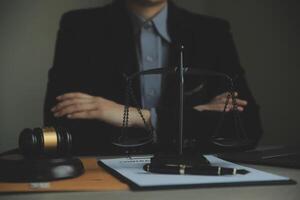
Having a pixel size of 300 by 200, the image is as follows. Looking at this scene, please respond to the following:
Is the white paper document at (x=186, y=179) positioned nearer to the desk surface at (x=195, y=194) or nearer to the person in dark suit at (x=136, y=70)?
the desk surface at (x=195, y=194)

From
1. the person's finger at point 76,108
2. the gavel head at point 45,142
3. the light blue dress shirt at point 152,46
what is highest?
the light blue dress shirt at point 152,46

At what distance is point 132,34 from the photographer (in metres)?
1.71

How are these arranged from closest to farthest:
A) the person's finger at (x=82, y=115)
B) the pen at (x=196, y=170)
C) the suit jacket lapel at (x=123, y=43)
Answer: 1. the pen at (x=196, y=170)
2. the person's finger at (x=82, y=115)
3. the suit jacket lapel at (x=123, y=43)

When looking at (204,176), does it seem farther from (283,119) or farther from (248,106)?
(283,119)

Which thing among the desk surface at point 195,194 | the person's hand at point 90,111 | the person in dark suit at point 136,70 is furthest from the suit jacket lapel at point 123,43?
the desk surface at point 195,194

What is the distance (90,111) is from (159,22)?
18.0 inches

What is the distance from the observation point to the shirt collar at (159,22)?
1.74 metres

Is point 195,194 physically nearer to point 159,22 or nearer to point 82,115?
point 82,115

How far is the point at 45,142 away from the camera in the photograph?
2.55 ft

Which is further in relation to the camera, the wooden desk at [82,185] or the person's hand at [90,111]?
the person's hand at [90,111]

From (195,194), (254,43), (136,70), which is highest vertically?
(254,43)

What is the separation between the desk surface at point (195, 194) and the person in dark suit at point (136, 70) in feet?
2.44

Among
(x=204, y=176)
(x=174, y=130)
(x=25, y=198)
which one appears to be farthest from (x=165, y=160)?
(x=174, y=130)

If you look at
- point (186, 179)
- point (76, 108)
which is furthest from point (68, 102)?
A: point (186, 179)
